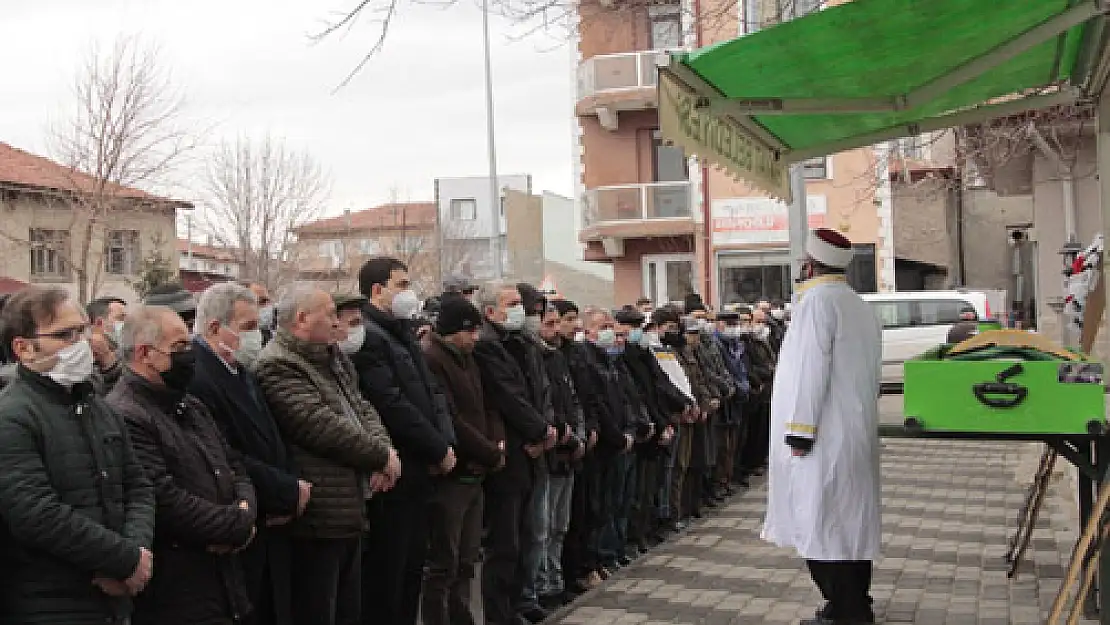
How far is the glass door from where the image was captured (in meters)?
36.3

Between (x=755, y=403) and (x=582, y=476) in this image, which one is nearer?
(x=582, y=476)

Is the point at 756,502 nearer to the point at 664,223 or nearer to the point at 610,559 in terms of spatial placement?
the point at 610,559

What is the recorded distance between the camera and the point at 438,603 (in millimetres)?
7102

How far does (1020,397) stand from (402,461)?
3.12 meters

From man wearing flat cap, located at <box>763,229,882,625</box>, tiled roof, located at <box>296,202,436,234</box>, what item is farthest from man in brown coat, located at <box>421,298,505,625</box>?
tiled roof, located at <box>296,202,436,234</box>

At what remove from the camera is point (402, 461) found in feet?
22.0

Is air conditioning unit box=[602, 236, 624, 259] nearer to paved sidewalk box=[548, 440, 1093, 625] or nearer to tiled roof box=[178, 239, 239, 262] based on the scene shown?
tiled roof box=[178, 239, 239, 262]

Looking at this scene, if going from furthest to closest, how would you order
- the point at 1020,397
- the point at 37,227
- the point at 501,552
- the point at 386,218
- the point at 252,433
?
1. the point at 386,218
2. the point at 37,227
3. the point at 501,552
4. the point at 1020,397
5. the point at 252,433

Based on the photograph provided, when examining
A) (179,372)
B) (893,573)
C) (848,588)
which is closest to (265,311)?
(179,372)

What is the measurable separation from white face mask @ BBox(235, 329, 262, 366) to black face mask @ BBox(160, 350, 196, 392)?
0.88 meters

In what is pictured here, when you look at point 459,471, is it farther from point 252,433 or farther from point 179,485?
point 179,485

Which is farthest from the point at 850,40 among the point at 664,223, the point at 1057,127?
the point at 664,223

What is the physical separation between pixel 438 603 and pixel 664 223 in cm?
2826

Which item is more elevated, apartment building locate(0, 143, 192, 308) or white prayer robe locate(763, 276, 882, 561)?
apartment building locate(0, 143, 192, 308)
